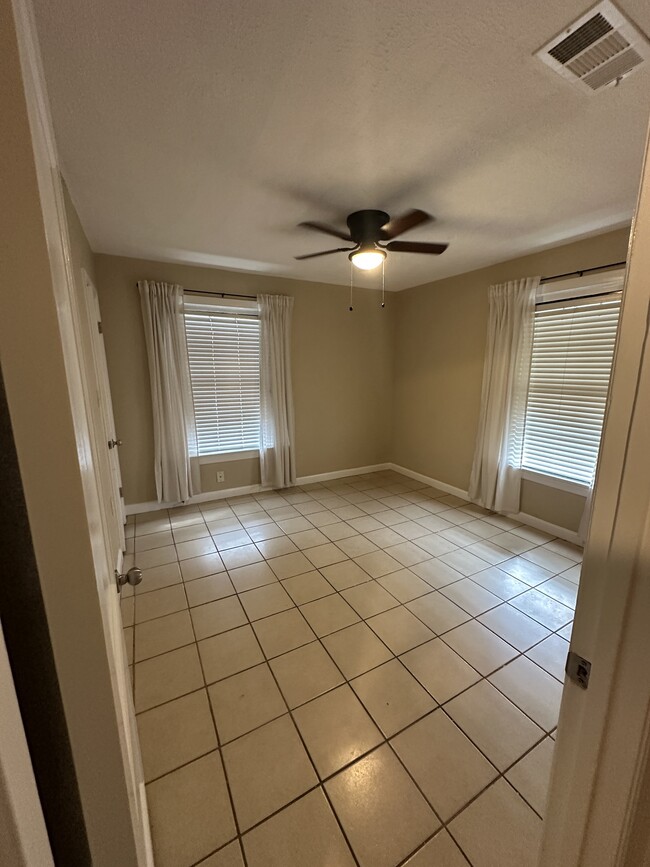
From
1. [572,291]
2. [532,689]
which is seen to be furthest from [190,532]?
[572,291]

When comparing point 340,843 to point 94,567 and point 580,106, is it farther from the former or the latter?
point 580,106

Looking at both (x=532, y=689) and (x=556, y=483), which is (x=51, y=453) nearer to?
(x=532, y=689)

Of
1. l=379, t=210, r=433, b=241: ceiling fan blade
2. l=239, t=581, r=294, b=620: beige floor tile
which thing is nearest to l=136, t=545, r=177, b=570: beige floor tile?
l=239, t=581, r=294, b=620: beige floor tile

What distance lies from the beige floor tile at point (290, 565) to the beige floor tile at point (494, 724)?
1.30 metres

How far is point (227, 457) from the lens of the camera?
13.1 ft

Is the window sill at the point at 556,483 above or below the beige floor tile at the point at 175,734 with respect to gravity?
above

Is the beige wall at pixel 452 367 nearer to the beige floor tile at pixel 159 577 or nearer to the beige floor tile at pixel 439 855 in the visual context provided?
the beige floor tile at pixel 439 855

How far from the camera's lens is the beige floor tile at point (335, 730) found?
4.60 ft

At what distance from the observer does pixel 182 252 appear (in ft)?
10.2

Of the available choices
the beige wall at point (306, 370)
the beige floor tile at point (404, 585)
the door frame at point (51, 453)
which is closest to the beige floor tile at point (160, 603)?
the beige floor tile at point (404, 585)

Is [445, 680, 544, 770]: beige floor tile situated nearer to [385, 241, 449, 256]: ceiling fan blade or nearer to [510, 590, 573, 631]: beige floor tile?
[510, 590, 573, 631]: beige floor tile

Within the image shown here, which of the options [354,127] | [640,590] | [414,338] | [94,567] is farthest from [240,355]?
[640,590]

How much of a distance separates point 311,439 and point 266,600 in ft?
8.01

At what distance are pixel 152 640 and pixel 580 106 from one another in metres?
3.24
